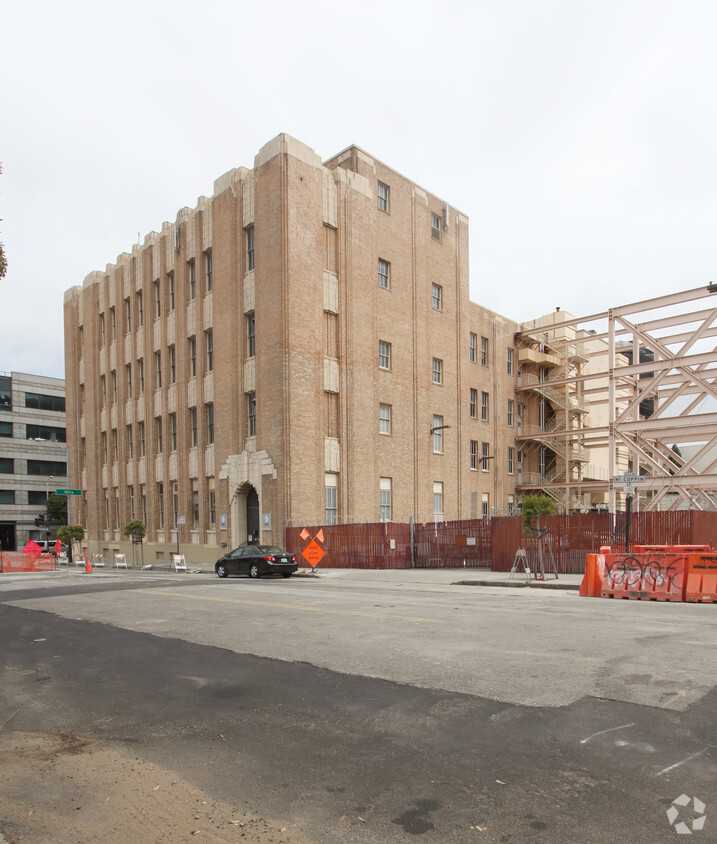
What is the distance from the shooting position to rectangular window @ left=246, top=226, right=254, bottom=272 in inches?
1388

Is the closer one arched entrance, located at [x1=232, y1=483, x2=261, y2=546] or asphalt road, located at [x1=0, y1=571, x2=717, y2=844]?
asphalt road, located at [x1=0, y1=571, x2=717, y2=844]

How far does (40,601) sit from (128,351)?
30999 millimetres

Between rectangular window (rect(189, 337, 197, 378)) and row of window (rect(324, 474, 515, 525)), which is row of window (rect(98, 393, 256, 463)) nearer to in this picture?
rectangular window (rect(189, 337, 197, 378))

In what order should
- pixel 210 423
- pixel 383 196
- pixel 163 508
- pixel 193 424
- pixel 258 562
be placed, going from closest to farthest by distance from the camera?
pixel 258 562
pixel 210 423
pixel 383 196
pixel 193 424
pixel 163 508

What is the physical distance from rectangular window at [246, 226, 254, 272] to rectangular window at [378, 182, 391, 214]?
782 centimetres

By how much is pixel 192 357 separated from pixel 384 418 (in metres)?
11.9

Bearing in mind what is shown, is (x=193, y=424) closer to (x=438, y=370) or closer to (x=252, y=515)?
(x=252, y=515)

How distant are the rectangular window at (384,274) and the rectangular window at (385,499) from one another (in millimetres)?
10991

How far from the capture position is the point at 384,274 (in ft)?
127

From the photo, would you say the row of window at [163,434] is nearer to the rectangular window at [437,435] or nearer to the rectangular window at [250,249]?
the rectangular window at [250,249]

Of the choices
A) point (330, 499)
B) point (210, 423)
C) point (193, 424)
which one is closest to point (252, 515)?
point (330, 499)

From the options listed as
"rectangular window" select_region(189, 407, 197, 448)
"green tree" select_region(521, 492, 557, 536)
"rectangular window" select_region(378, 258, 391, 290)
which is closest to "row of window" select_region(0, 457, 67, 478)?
"rectangular window" select_region(189, 407, 197, 448)

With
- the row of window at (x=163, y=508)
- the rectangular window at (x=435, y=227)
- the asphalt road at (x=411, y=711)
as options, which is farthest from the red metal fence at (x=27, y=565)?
the rectangular window at (x=435, y=227)

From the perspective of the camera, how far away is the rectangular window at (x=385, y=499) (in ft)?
121
